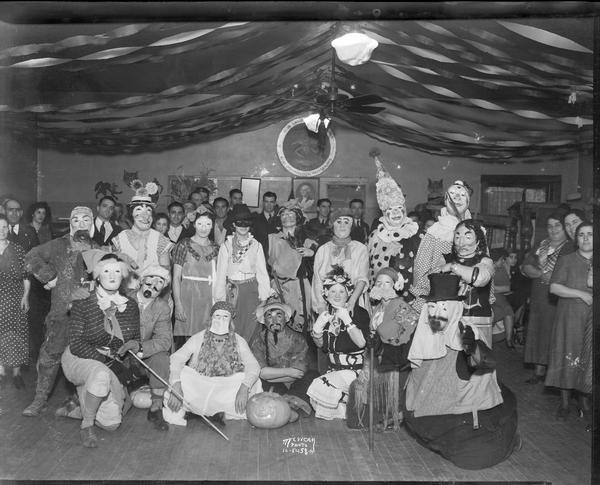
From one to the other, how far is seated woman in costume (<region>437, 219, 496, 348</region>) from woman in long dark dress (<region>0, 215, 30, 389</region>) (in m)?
3.36

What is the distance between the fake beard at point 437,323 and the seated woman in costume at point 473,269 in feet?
0.46

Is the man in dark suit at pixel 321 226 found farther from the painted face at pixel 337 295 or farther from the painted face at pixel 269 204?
the painted face at pixel 337 295

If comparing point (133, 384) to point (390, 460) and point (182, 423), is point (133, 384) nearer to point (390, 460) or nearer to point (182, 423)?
point (182, 423)

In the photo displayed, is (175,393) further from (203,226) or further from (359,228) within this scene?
(359,228)

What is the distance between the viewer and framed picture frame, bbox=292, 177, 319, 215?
522 cm

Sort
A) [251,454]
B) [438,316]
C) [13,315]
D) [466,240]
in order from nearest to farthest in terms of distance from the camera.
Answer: [251,454] < [466,240] < [438,316] < [13,315]

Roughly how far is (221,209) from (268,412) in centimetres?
172

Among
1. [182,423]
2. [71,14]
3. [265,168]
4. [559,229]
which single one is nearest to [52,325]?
[182,423]

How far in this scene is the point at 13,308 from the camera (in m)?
5.21

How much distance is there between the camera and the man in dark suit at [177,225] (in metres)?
5.33

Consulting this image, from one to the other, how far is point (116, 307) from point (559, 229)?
3.66 metres

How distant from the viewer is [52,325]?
5172mm

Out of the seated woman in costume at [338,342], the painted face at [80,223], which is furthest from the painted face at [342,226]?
the painted face at [80,223]

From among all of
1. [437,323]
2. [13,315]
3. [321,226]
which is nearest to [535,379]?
[437,323]
